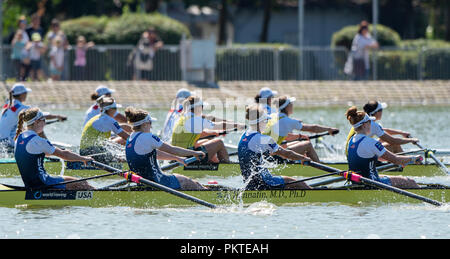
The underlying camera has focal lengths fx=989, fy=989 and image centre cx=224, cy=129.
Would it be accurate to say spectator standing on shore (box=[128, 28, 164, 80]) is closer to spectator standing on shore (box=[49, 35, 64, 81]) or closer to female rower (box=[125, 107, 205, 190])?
spectator standing on shore (box=[49, 35, 64, 81])

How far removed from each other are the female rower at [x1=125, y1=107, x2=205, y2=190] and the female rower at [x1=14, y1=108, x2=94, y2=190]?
28.0 inches

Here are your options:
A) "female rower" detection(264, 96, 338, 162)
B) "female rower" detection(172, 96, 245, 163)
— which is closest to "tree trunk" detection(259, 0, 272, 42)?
"female rower" detection(172, 96, 245, 163)

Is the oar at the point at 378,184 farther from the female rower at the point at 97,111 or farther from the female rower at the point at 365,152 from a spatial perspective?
the female rower at the point at 97,111

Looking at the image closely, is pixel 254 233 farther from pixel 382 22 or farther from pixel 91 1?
pixel 382 22

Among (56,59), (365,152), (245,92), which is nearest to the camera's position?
(365,152)

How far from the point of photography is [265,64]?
1341 inches

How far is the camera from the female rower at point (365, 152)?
46.7 feet

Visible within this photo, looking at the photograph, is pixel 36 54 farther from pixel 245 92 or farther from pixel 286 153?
pixel 286 153

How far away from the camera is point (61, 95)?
30484mm

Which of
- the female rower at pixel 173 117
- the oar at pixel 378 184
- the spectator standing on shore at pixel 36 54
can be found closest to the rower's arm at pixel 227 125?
the female rower at pixel 173 117

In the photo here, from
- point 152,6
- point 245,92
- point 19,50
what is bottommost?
point 245,92

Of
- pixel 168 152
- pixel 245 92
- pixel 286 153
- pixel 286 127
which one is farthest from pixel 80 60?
pixel 286 153

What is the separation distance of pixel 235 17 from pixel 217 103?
61.1ft

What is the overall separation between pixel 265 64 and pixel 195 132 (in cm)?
1672
